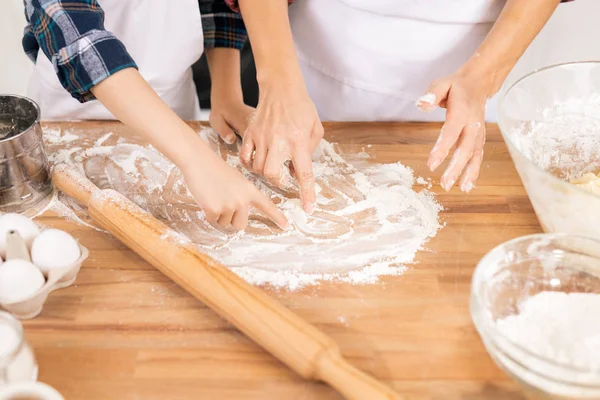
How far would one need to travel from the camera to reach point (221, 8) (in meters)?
1.20

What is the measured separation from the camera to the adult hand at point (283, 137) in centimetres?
89

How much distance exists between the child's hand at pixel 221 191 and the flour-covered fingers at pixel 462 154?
273 mm

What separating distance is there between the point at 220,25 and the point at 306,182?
1.69 ft

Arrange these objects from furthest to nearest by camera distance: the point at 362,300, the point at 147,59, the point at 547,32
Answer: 1. the point at 547,32
2. the point at 147,59
3. the point at 362,300

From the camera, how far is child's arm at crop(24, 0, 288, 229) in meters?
0.81

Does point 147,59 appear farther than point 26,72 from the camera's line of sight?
No

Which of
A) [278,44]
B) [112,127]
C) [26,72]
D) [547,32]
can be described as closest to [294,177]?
[278,44]

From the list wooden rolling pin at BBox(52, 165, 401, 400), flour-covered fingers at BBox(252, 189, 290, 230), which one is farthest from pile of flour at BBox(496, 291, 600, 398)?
flour-covered fingers at BBox(252, 189, 290, 230)

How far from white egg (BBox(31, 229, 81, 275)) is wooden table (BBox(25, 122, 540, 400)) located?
0.07 meters

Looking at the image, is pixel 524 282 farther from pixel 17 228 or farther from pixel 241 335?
pixel 17 228

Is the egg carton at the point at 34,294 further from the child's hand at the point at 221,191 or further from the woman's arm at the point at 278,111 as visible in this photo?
the woman's arm at the point at 278,111

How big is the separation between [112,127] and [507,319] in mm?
803

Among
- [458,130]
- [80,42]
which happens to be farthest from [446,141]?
[80,42]

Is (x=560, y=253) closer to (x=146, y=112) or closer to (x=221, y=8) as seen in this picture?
(x=146, y=112)
